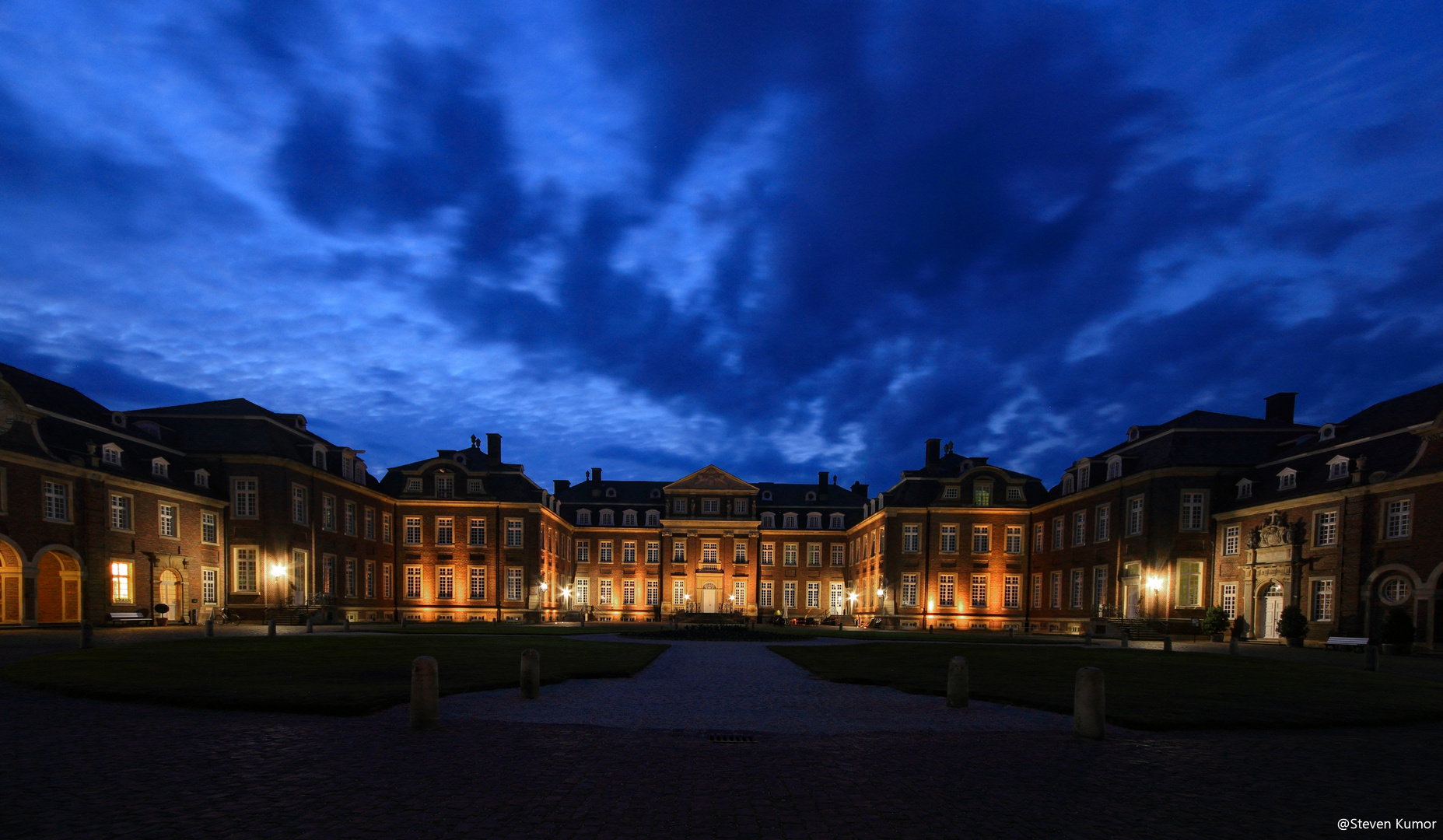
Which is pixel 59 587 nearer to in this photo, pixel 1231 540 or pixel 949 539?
pixel 949 539

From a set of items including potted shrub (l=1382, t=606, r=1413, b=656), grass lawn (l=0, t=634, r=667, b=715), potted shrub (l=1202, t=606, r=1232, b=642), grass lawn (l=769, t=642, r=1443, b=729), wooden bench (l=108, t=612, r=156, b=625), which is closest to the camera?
grass lawn (l=769, t=642, r=1443, b=729)

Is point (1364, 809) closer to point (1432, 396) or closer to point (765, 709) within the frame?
point (765, 709)

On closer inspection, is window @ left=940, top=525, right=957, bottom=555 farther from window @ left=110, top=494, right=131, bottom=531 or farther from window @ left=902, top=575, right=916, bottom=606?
window @ left=110, top=494, right=131, bottom=531

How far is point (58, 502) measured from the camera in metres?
31.0

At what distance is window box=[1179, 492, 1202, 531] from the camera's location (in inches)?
1489

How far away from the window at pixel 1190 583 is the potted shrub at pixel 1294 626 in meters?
5.42

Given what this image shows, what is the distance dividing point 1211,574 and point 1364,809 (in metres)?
36.6

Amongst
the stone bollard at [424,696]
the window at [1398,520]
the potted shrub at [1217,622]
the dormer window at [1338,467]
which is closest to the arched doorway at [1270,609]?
the potted shrub at [1217,622]

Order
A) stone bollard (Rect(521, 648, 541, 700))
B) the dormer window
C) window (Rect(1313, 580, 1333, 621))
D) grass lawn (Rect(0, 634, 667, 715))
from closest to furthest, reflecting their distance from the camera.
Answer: grass lawn (Rect(0, 634, 667, 715))
stone bollard (Rect(521, 648, 541, 700))
window (Rect(1313, 580, 1333, 621))
the dormer window

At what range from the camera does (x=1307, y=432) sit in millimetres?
38969

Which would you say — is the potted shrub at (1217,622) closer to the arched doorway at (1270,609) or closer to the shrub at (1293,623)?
the arched doorway at (1270,609)

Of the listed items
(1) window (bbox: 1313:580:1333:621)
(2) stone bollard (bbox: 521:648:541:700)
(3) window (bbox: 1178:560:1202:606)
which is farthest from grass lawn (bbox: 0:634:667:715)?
(1) window (bbox: 1313:580:1333:621)

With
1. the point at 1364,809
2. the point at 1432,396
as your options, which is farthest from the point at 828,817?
the point at 1432,396

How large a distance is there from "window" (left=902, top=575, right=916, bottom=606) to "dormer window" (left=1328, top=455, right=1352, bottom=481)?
27.1 meters
